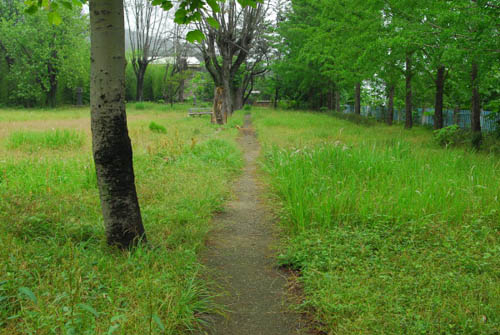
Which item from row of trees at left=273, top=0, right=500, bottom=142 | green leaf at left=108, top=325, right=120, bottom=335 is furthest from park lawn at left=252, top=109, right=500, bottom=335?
row of trees at left=273, top=0, right=500, bottom=142

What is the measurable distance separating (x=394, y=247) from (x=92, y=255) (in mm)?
2664

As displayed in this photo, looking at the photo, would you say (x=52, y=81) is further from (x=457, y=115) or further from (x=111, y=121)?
(x=111, y=121)

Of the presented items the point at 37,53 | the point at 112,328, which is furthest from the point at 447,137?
the point at 37,53

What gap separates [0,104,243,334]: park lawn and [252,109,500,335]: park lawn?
943mm

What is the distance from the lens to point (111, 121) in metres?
3.07

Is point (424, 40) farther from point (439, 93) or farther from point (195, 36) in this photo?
point (195, 36)

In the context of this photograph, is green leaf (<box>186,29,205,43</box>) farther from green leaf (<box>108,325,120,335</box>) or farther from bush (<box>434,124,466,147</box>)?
bush (<box>434,124,466,147</box>)

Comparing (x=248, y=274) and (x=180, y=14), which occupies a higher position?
(x=180, y=14)

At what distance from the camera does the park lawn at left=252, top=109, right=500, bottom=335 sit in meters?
2.47

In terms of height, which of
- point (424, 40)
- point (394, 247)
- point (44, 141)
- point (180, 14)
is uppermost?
point (424, 40)

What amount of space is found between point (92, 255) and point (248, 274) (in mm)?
1317

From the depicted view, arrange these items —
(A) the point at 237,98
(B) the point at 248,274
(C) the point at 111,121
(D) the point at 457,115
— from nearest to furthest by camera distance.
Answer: (C) the point at 111,121 < (B) the point at 248,274 < (D) the point at 457,115 < (A) the point at 237,98

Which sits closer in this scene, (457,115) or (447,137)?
(447,137)

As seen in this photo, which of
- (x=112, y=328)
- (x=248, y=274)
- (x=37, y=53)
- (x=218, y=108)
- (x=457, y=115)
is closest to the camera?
(x=112, y=328)
